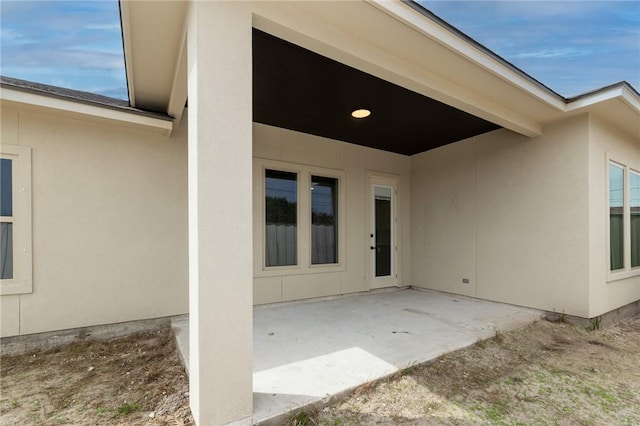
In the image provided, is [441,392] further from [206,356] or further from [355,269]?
[355,269]

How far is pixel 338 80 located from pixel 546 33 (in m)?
4.44

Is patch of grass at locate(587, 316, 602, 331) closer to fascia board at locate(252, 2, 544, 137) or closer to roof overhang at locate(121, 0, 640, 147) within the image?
roof overhang at locate(121, 0, 640, 147)

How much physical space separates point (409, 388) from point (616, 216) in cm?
467

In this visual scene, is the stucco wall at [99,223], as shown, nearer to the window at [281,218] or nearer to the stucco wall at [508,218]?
the window at [281,218]

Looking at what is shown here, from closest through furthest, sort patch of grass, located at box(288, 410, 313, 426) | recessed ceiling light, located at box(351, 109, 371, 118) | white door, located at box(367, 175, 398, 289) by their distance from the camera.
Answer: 1. patch of grass, located at box(288, 410, 313, 426)
2. recessed ceiling light, located at box(351, 109, 371, 118)
3. white door, located at box(367, 175, 398, 289)

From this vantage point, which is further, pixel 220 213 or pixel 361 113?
pixel 361 113

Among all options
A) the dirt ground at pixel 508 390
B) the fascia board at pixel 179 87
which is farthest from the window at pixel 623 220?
the fascia board at pixel 179 87

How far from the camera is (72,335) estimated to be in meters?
3.60

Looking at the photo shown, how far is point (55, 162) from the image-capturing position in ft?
11.8

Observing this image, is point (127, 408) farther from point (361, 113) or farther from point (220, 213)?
point (361, 113)

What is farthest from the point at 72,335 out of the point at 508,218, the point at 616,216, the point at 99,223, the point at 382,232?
the point at 616,216

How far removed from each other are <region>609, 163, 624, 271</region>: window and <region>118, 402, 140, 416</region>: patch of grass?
6249 mm

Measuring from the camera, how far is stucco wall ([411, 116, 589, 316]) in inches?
172

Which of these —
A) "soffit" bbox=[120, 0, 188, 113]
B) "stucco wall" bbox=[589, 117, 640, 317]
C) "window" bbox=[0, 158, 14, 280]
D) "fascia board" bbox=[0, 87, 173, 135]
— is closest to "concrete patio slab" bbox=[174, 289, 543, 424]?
"stucco wall" bbox=[589, 117, 640, 317]
